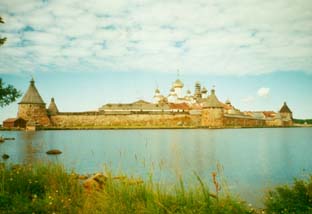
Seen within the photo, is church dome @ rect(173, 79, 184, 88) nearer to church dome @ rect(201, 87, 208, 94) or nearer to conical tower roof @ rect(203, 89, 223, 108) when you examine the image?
church dome @ rect(201, 87, 208, 94)

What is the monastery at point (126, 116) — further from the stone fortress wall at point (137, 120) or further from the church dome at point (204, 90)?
the church dome at point (204, 90)

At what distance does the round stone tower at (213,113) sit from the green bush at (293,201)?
2261 inches

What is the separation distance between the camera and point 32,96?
5931 centimetres

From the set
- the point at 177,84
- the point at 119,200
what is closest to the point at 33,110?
the point at 177,84

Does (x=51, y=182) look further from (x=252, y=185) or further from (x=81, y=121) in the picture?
(x=81, y=121)

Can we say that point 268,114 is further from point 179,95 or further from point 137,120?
point 137,120

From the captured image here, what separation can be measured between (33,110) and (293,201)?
192 feet

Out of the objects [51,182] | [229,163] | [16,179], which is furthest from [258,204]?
[229,163]

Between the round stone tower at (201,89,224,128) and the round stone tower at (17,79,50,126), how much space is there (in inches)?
1204

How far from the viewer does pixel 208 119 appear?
206 ft

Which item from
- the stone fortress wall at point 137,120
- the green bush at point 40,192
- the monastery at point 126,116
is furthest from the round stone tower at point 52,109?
the green bush at point 40,192

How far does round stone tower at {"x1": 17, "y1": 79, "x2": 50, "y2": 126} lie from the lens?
5778cm

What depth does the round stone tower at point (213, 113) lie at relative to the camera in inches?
2448

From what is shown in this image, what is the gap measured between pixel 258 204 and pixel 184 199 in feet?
10.2
